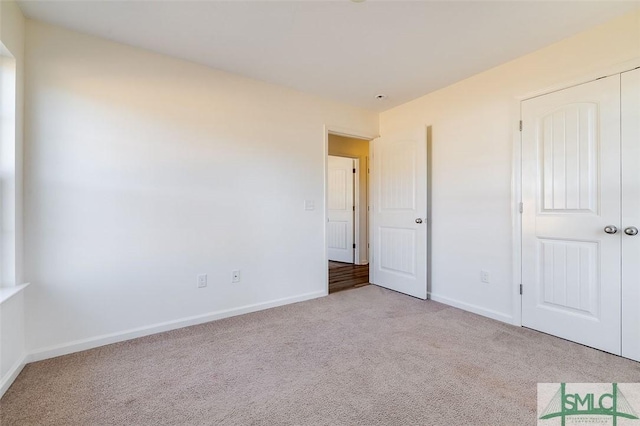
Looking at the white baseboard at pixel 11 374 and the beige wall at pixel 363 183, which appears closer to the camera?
the white baseboard at pixel 11 374

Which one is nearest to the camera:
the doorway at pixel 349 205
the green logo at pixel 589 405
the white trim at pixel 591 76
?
the green logo at pixel 589 405

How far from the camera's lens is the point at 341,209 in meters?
5.87

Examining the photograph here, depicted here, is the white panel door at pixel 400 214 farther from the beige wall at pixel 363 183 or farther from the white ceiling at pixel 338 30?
the beige wall at pixel 363 183

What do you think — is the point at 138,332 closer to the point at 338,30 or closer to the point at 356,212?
the point at 338,30

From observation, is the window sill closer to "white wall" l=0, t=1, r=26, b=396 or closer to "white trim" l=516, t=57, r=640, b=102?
"white wall" l=0, t=1, r=26, b=396

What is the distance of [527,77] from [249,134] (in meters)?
2.62

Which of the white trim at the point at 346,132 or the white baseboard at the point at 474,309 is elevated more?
the white trim at the point at 346,132

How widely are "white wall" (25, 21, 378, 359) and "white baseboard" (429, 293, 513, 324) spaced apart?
153 centimetres

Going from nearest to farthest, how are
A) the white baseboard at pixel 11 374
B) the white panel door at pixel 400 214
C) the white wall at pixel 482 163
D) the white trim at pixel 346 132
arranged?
the white baseboard at pixel 11 374 → the white wall at pixel 482 163 → the white panel door at pixel 400 214 → the white trim at pixel 346 132

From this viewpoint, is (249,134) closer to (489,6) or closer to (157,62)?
(157,62)

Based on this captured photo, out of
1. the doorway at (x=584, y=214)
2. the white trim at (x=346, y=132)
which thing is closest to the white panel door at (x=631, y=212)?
the doorway at (x=584, y=214)

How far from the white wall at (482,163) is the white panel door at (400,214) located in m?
0.15

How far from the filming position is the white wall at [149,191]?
206cm

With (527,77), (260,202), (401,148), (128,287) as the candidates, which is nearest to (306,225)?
(260,202)
